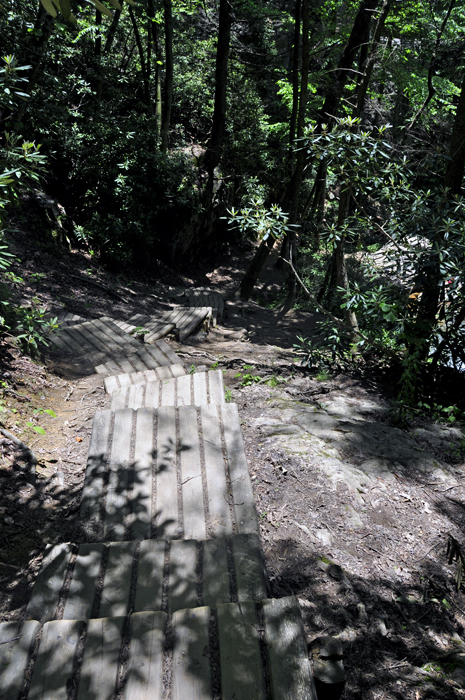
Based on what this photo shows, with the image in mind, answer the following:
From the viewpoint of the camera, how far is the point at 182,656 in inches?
74.6

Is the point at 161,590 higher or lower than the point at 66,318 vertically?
higher

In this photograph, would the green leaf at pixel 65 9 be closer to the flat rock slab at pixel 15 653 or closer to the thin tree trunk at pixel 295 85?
the flat rock slab at pixel 15 653

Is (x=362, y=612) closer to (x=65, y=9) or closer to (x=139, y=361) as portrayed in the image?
(x=65, y=9)

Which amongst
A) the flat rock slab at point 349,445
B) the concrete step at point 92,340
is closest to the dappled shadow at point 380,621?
the flat rock slab at point 349,445

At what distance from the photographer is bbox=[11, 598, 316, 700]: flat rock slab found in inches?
69.9

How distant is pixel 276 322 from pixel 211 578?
9461 millimetres

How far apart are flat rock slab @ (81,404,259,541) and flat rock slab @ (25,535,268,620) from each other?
0.29m

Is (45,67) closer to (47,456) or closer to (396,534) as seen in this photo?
(47,456)

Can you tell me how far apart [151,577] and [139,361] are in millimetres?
3557

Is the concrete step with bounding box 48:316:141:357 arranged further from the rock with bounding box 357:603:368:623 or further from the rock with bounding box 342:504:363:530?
the rock with bounding box 357:603:368:623

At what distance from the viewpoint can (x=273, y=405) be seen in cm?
461

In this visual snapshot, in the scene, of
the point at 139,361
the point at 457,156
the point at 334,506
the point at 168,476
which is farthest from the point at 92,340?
the point at 457,156

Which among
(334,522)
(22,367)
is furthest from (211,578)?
(22,367)

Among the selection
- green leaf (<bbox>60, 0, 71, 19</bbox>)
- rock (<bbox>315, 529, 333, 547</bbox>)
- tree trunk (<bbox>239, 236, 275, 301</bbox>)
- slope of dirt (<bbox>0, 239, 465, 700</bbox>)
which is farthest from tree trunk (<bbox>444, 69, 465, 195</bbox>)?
tree trunk (<bbox>239, 236, 275, 301</bbox>)
